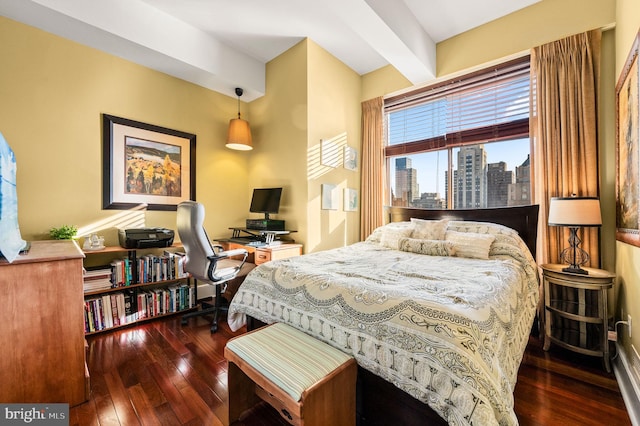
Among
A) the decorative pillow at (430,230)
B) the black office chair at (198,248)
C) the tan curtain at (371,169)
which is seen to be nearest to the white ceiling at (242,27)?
the tan curtain at (371,169)

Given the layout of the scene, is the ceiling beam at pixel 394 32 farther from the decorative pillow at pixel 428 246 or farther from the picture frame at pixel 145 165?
the picture frame at pixel 145 165

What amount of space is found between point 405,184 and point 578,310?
2.18 m

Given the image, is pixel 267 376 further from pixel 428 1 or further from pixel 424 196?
pixel 428 1

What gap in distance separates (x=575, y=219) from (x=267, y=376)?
2.47 m

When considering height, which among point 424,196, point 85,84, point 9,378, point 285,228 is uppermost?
point 85,84

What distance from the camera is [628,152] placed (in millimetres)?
1790

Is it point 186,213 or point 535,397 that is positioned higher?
point 186,213

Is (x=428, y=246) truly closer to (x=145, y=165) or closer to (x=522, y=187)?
(x=522, y=187)

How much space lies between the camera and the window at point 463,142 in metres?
2.83

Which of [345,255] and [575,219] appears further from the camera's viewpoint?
[345,255]

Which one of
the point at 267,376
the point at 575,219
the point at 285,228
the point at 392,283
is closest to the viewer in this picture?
the point at 267,376

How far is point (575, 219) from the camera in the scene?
2.04 metres

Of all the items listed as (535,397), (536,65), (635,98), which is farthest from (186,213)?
(536,65)

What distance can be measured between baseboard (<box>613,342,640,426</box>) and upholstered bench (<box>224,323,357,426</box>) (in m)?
1.56
